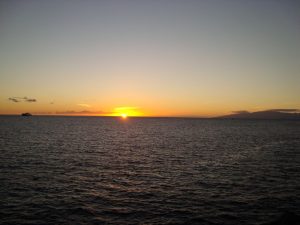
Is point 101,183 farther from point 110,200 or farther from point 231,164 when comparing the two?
point 231,164

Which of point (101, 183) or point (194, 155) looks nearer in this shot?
point (101, 183)

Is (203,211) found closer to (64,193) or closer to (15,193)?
(64,193)

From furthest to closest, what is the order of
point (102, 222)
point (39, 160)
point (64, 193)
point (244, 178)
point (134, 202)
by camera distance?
point (39, 160) < point (244, 178) < point (64, 193) < point (134, 202) < point (102, 222)

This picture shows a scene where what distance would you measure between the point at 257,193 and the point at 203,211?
8926 mm

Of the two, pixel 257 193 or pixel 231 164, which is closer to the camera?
pixel 257 193

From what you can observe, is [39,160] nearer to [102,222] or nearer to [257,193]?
[102,222]

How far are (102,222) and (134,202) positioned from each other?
5.52 meters

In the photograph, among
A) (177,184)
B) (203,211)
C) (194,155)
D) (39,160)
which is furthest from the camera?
(194,155)

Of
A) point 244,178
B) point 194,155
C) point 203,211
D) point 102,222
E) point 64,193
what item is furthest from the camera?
point 194,155

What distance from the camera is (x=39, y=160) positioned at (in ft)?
161

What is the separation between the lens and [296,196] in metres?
30.5

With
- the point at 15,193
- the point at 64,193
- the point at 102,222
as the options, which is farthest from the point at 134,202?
the point at 15,193

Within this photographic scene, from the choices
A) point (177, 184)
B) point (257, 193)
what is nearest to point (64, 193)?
point (177, 184)

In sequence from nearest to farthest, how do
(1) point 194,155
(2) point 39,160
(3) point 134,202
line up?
(3) point 134,202 → (2) point 39,160 → (1) point 194,155
